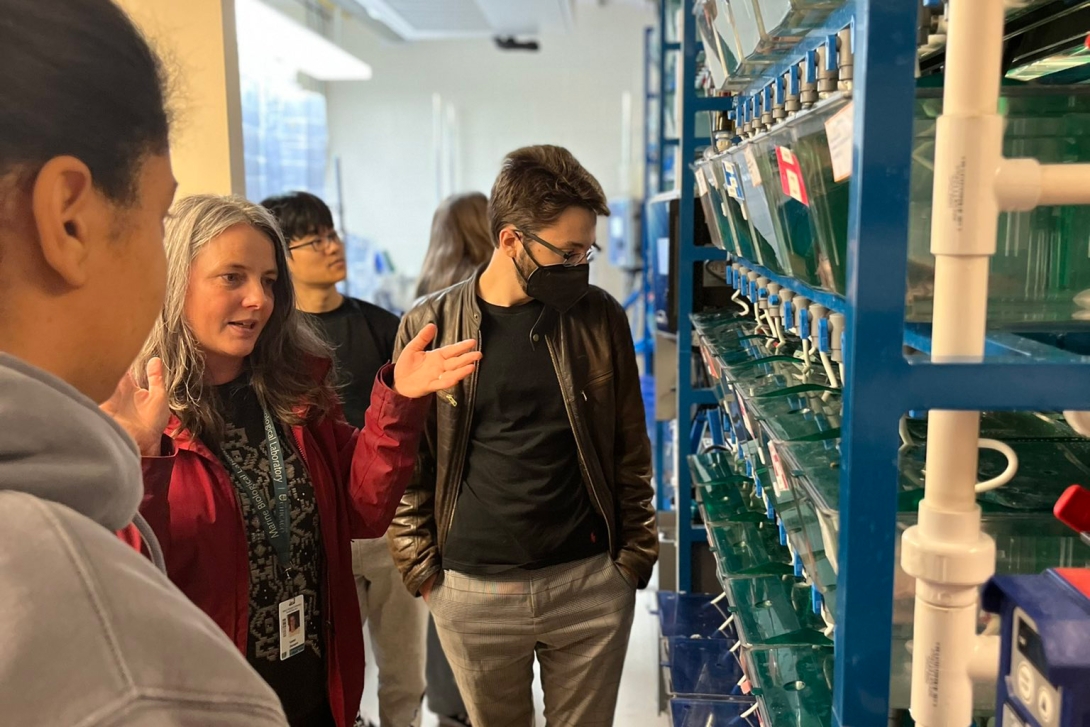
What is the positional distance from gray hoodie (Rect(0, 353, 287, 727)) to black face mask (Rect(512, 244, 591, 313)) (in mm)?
1402

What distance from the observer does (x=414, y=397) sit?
5.45ft

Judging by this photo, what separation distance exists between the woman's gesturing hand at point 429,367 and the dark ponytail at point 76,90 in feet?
3.17

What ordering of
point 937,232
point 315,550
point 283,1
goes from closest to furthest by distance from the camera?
point 937,232, point 315,550, point 283,1

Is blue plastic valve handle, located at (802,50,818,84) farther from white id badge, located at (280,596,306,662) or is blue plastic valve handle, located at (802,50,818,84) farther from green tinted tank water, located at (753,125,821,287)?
white id badge, located at (280,596,306,662)

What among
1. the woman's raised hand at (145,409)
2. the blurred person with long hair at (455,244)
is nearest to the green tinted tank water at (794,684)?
the woman's raised hand at (145,409)

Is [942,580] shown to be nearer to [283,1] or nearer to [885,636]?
[885,636]

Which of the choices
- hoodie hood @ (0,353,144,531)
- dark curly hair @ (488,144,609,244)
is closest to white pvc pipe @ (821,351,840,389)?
dark curly hair @ (488,144,609,244)

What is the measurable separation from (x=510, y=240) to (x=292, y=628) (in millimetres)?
936

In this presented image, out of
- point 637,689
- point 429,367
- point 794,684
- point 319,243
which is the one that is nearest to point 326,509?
point 429,367

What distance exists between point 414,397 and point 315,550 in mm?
339

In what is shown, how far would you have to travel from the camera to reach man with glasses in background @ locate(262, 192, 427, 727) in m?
2.78

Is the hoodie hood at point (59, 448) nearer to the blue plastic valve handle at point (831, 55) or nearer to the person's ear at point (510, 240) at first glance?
the blue plastic valve handle at point (831, 55)

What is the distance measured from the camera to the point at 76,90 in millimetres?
618

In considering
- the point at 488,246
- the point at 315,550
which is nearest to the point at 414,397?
the point at 315,550
